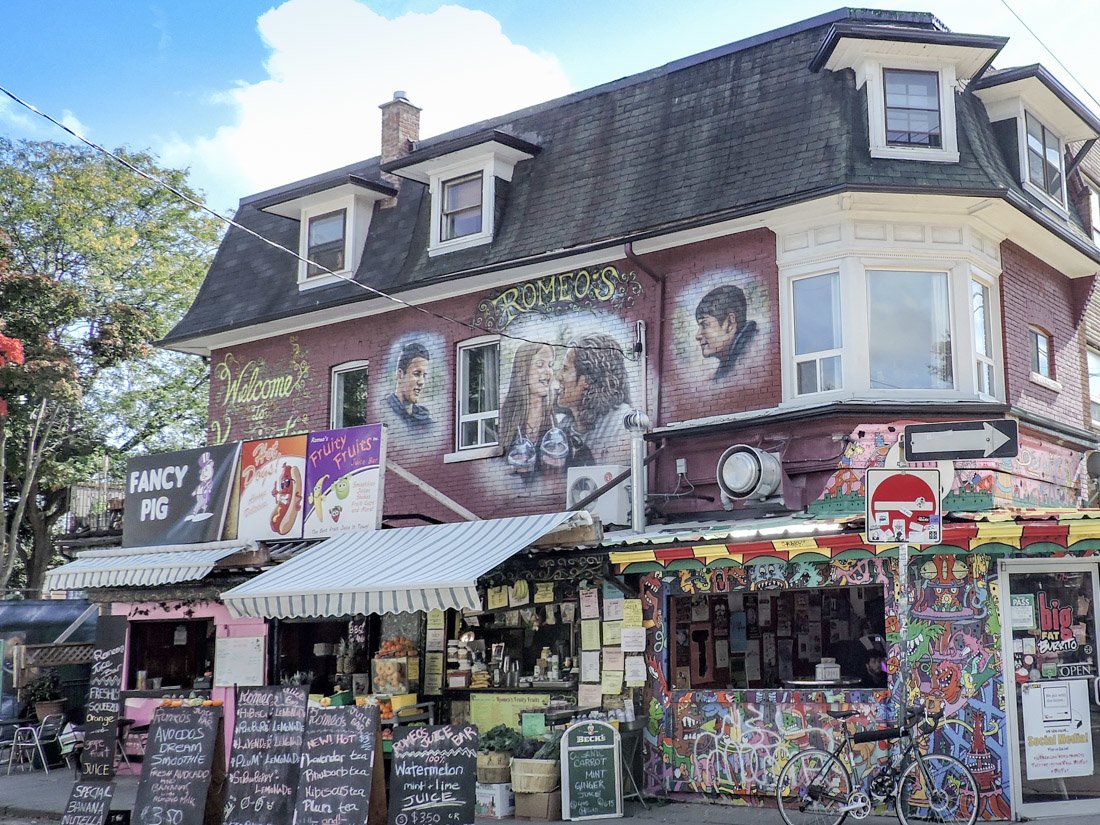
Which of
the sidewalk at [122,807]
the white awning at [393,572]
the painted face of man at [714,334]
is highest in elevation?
the painted face of man at [714,334]

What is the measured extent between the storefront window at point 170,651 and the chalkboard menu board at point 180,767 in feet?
20.3

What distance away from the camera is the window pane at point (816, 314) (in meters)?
13.6

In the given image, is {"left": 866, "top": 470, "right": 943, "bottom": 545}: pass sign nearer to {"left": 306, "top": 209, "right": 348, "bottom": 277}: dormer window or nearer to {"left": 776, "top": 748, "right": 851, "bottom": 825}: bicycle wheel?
{"left": 776, "top": 748, "right": 851, "bottom": 825}: bicycle wheel

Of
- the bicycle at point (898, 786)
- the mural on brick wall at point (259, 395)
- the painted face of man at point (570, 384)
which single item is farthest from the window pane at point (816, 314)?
the mural on brick wall at point (259, 395)

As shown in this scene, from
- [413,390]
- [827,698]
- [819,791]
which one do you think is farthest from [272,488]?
[819,791]

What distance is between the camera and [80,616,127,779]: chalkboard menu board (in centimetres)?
1430

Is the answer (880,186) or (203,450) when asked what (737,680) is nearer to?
(880,186)

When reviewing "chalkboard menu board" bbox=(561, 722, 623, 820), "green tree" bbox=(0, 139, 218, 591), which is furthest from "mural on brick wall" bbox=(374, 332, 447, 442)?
"green tree" bbox=(0, 139, 218, 591)

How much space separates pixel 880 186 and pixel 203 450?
10015 millimetres

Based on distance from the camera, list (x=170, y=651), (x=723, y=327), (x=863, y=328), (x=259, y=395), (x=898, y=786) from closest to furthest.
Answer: (x=898, y=786), (x=863, y=328), (x=723, y=327), (x=170, y=651), (x=259, y=395)

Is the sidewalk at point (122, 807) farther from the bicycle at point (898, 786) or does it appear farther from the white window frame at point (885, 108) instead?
the white window frame at point (885, 108)

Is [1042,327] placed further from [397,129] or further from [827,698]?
[397,129]

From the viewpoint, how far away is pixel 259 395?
63.6 feet

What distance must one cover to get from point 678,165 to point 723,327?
7.68 feet
